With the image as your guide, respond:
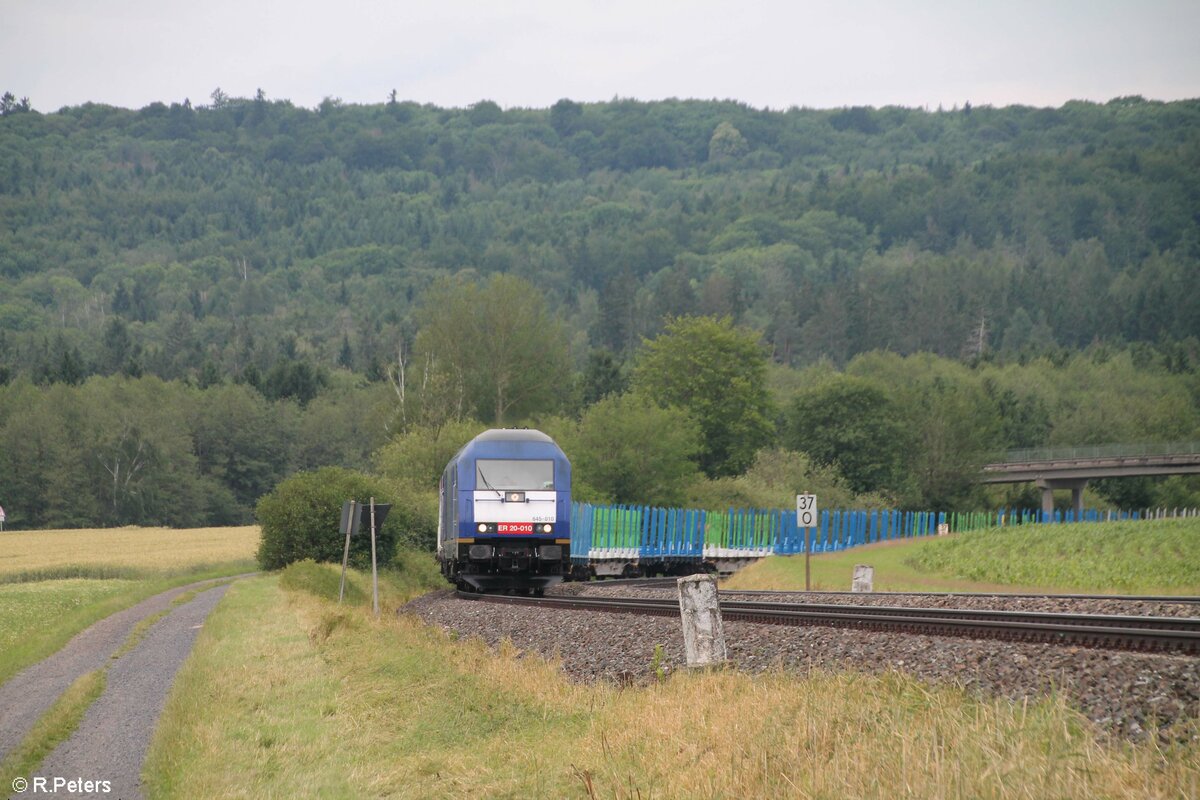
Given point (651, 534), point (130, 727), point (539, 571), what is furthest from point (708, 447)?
point (130, 727)

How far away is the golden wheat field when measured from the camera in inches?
2261

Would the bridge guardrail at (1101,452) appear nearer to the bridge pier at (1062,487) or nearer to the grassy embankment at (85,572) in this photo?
the bridge pier at (1062,487)

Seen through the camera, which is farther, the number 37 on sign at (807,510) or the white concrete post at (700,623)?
the number 37 on sign at (807,510)

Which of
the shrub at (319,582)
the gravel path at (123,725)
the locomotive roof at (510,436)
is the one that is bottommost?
the shrub at (319,582)

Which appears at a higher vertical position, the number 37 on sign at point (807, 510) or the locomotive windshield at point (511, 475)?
the locomotive windshield at point (511, 475)

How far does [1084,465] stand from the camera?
105625mm

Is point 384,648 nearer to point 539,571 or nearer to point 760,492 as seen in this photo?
point 539,571

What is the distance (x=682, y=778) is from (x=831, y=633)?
24.1ft

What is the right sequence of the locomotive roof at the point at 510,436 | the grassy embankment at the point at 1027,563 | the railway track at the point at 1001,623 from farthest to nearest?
the grassy embankment at the point at 1027,563
the locomotive roof at the point at 510,436
the railway track at the point at 1001,623

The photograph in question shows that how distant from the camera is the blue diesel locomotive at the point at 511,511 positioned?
3238cm

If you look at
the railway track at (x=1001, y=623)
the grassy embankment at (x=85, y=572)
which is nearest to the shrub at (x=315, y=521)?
the grassy embankment at (x=85, y=572)

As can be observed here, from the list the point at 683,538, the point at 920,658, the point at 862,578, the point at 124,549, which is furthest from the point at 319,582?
the point at 124,549

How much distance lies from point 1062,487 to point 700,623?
10275 cm

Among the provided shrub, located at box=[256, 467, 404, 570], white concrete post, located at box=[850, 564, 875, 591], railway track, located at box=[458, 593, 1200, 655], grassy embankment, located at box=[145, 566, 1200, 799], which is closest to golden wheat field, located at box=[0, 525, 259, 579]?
shrub, located at box=[256, 467, 404, 570]
